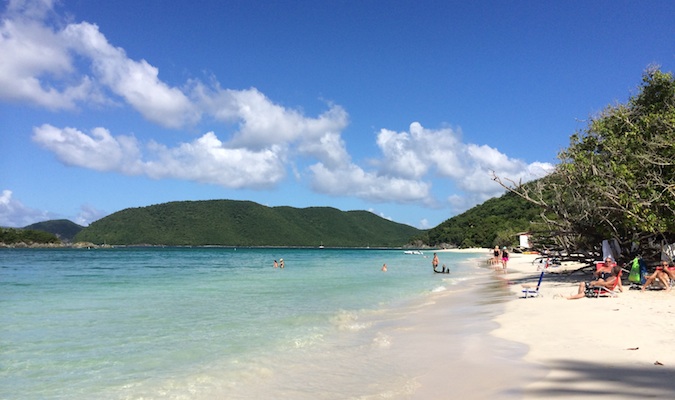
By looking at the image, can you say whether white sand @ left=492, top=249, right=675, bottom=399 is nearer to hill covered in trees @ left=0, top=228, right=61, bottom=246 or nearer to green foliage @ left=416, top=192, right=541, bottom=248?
green foliage @ left=416, top=192, right=541, bottom=248

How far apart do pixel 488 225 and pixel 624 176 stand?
109468 mm

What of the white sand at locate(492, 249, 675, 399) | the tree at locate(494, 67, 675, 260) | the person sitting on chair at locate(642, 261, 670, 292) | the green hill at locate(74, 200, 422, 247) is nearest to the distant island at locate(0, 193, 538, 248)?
the green hill at locate(74, 200, 422, 247)

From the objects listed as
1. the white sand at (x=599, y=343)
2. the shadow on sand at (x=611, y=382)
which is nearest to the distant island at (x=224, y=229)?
the white sand at (x=599, y=343)

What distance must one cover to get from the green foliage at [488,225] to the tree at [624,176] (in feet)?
226

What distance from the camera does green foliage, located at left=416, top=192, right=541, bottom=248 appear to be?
319ft

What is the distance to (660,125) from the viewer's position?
51.1 feet

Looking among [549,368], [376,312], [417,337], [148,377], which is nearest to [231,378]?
[148,377]

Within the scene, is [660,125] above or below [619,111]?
below

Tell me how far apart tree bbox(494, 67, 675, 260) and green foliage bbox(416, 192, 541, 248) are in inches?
2717

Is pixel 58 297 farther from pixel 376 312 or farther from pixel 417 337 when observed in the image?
pixel 417 337

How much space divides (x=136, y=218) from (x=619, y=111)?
160978 mm

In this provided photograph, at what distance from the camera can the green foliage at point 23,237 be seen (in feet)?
418

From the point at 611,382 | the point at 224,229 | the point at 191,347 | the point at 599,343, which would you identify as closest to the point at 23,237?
the point at 224,229

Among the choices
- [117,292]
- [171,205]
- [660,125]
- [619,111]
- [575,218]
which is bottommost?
[117,292]
